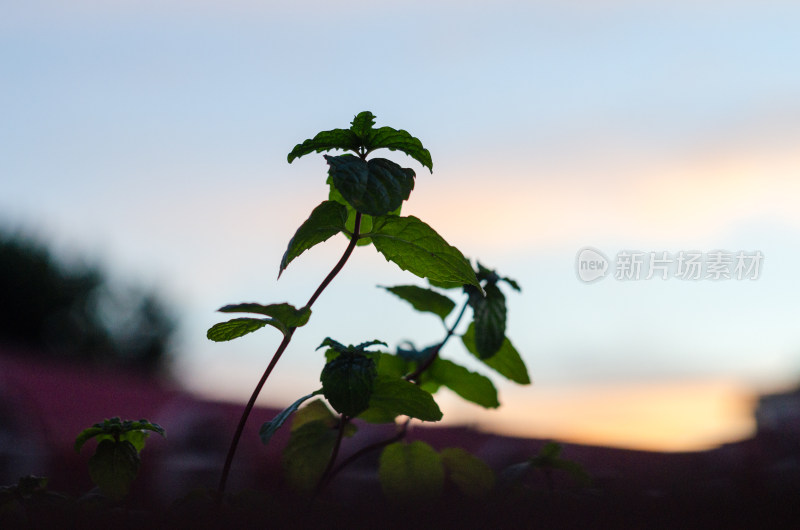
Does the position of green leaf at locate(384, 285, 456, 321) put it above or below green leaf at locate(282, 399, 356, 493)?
above

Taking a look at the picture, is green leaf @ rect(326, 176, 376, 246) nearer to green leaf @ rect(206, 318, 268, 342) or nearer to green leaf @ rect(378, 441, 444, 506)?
green leaf @ rect(206, 318, 268, 342)

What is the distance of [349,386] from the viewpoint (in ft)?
2.10

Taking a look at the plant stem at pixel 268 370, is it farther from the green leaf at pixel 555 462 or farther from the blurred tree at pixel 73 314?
the blurred tree at pixel 73 314

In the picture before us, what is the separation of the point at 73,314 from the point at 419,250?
1336cm

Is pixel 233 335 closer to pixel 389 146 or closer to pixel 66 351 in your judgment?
pixel 389 146

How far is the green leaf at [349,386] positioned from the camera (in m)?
0.64

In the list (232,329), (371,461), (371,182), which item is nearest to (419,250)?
(371,182)

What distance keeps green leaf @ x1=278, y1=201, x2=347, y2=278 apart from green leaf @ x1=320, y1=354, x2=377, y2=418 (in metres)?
0.12

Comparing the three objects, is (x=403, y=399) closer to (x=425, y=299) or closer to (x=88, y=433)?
(x=425, y=299)

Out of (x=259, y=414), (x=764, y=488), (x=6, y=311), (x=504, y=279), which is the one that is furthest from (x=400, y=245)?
(x=6, y=311)

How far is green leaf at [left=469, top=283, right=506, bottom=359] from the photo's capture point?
757 mm

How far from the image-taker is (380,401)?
712 mm

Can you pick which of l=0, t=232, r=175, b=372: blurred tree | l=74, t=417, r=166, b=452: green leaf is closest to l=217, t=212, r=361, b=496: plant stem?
l=74, t=417, r=166, b=452: green leaf

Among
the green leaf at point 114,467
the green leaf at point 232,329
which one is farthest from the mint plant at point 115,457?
the green leaf at point 232,329
